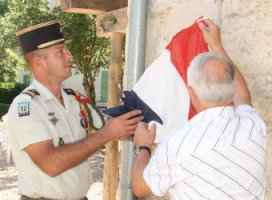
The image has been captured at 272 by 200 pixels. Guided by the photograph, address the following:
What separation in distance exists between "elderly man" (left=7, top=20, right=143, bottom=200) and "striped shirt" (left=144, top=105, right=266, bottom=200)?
670 millimetres

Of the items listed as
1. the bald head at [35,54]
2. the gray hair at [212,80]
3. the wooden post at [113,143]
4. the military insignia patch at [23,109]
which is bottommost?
the wooden post at [113,143]

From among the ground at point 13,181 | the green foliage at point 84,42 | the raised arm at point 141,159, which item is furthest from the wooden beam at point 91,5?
the green foliage at point 84,42

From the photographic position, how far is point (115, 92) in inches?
219

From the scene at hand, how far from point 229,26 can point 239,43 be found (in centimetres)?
13

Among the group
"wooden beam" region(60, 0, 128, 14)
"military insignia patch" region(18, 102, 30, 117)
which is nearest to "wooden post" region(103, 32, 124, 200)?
"wooden beam" region(60, 0, 128, 14)

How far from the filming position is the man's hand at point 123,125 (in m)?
2.56

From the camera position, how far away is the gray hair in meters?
Answer: 1.87

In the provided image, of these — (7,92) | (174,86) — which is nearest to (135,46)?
(174,86)

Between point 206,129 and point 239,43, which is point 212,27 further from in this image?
point 206,129

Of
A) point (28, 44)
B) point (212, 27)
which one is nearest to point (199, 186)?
point (212, 27)

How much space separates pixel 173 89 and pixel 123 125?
0.35 metres

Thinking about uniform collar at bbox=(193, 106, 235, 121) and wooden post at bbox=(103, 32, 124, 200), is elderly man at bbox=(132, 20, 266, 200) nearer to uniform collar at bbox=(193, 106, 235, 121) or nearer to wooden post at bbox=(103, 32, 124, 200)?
uniform collar at bbox=(193, 106, 235, 121)

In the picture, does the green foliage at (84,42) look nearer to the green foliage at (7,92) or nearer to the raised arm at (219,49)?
the raised arm at (219,49)

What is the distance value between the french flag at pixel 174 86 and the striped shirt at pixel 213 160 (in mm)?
599
